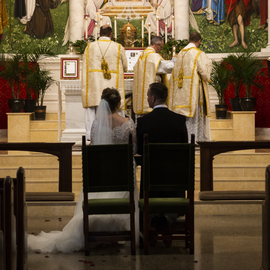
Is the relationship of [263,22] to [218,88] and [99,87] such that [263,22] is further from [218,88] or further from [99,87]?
[99,87]

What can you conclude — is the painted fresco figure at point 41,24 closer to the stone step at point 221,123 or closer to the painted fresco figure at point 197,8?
the painted fresco figure at point 197,8

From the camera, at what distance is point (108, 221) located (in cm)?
393

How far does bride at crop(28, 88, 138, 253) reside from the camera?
3.77 m

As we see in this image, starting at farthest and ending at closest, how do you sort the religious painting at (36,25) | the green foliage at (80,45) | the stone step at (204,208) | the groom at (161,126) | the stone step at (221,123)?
1. the religious painting at (36,25)
2. the green foliage at (80,45)
3. the stone step at (221,123)
4. the stone step at (204,208)
5. the groom at (161,126)

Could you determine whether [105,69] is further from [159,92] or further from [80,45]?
[159,92]

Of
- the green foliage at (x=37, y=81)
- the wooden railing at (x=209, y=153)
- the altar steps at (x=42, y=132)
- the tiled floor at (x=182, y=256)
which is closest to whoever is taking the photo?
the tiled floor at (x=182, y=256)

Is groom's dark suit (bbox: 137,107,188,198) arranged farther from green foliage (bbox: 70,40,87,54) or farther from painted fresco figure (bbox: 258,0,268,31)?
painted fresco figure (bbox: 258,0,268,31)

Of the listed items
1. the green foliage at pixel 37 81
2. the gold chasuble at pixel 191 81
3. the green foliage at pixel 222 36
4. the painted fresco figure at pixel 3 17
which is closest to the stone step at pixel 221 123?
the gold chasuble at pixel 191 81

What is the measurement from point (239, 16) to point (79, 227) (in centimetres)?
901

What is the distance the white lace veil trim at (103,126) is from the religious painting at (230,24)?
7.75 metres

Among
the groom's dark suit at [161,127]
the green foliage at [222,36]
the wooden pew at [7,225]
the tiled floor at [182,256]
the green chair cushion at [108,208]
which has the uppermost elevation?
the green foliage at [222,36]

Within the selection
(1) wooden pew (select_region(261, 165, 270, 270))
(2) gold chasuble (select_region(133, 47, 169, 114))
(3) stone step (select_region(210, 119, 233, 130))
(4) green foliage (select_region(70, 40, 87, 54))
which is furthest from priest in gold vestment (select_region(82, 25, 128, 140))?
(1) wooden pew (select_region(261, 165, 270, 270))

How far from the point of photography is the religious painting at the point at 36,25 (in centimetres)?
1149

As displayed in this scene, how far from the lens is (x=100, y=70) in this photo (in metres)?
7.46
